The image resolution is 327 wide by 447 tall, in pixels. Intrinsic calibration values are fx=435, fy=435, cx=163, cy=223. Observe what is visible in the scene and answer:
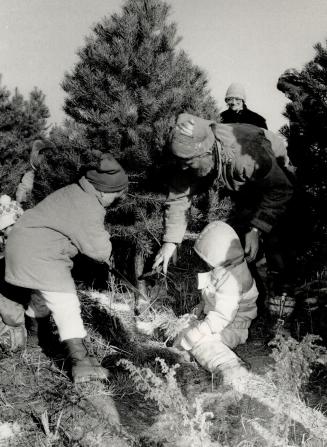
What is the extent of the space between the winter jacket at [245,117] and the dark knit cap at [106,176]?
2888mm

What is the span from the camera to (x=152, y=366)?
317cm

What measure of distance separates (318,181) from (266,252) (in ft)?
2.61

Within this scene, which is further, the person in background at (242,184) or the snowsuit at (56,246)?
the person in background at (242,184)

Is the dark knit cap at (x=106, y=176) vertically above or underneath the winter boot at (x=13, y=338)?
above

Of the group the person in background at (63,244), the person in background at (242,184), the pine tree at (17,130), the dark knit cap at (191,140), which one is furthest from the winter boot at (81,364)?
the pine tree at (17,130)

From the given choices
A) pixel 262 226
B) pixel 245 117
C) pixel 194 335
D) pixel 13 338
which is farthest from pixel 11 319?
pixel 245 117

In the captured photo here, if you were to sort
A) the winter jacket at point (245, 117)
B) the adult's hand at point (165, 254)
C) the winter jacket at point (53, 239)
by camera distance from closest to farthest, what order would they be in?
the winter jacket at point (53, 239) → the adult's hand at point (165, 254) → the winter jacket at point (245, 117)

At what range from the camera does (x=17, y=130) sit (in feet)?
31.5

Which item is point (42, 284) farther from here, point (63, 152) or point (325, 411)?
point (325, 411)

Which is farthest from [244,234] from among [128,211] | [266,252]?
[128,211]

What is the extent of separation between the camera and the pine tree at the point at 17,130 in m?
8.18

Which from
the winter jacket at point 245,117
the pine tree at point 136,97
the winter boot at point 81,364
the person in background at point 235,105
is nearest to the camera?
the winter boot at point 81,364

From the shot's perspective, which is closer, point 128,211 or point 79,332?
point 79,332

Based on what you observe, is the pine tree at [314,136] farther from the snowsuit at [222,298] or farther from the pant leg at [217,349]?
the pant leg at [217,349]
